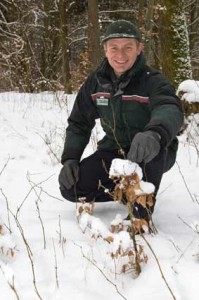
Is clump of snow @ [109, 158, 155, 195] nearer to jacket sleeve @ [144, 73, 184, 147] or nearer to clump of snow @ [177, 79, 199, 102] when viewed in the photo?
jacket sleeve @ [144, 73, 184, 147]

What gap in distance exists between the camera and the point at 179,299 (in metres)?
1.76

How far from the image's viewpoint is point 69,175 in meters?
2.85

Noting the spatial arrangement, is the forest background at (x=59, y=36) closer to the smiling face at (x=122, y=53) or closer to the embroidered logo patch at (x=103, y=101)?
the embroidered logo patch at (x=103, y=101)

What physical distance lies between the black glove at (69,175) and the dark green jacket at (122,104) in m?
0.12

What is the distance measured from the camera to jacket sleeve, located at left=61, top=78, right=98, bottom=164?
3000mm

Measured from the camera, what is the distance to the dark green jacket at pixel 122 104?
254 centimetres

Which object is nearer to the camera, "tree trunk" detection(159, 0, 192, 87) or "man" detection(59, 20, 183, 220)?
"man" detection(59, 20, 183, 220)

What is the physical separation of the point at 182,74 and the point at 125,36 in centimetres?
357

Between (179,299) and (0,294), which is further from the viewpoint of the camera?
(0,294)

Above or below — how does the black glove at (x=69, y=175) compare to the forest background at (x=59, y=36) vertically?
below

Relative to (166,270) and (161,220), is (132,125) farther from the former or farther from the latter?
(166,270)

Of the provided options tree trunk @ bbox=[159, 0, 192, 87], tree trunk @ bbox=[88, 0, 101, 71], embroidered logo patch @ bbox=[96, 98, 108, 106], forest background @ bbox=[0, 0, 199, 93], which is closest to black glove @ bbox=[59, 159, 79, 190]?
embroidered logo patch @ bbox=[96, 98, 108, 106]

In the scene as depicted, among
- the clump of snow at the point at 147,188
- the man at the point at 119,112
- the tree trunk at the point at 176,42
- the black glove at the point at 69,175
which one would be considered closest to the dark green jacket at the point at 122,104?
the man at the point at 119,112

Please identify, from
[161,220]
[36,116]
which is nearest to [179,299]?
[161,220]
